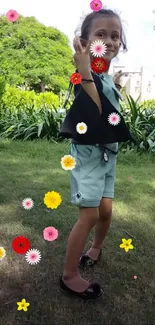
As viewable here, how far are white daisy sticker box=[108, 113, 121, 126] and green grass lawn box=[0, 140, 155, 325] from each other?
81 centimetres

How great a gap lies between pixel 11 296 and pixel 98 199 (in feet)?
1.98

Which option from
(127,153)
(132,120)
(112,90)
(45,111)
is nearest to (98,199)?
(112,90)

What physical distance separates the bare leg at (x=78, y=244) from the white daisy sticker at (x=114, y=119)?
1.29ft

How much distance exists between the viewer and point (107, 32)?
1.48 meters

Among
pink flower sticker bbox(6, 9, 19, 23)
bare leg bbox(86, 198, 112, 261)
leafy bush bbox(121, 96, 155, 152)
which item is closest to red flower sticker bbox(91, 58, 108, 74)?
pink flower sticker bbox(6, 9, 19, 23)

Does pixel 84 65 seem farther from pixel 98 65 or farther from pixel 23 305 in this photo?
pixel 23 305

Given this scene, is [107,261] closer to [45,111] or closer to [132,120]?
[132,120]

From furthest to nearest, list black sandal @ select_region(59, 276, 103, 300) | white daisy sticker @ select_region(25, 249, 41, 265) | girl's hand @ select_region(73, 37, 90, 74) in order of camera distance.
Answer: white daisy sticker @ select_region(25, 249, 41, 265) → black sandal @ select_region(59, 276, 103, 300) → girl's hand @ select_region(73, 37, 90, 74)

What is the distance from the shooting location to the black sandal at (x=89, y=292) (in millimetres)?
1592

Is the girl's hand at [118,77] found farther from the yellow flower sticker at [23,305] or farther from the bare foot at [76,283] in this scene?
the yellow flower sticker at [23,305]

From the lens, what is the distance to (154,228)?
2387mm

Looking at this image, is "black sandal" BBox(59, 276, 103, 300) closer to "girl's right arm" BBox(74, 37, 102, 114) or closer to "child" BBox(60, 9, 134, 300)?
"child" BBox(60, 9, 134, 300)

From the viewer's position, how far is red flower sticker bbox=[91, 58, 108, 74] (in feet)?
4.98

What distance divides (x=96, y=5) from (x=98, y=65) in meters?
0.25
